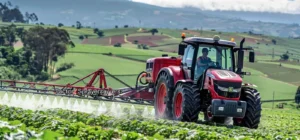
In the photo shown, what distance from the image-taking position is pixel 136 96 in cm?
2288

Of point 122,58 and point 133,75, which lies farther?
point 122,58

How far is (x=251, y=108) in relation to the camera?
51.0 feet

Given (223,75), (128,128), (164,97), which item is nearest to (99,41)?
(164,97)

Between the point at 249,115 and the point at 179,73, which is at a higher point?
the point at 179,73

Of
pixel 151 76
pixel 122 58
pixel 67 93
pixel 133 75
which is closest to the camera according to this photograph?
pixel 151 76

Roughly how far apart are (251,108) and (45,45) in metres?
64.8

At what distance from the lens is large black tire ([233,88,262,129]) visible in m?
15.6

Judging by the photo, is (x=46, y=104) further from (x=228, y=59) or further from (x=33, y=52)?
(x=33, y=52)

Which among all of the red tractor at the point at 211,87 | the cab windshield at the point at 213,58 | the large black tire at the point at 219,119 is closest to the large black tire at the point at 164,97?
the red tractor at the point at 211,87

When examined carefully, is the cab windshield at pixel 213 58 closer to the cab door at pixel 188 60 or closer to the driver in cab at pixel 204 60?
the driver in cab at pixel 204 60

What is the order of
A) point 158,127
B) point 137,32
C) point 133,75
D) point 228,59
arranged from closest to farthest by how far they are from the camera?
point 158,127 < point 228,59 < point 133,75 < point 137,32

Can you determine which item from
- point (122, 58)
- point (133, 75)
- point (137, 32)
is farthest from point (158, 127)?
point (137, 32)

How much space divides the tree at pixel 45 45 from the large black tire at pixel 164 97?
2315 inches

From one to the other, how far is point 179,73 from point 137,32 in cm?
12544
